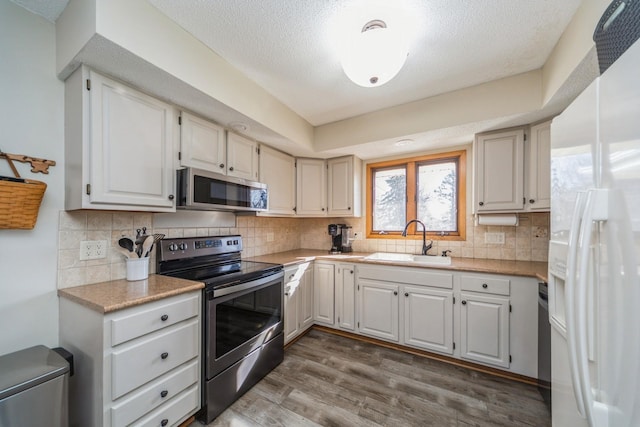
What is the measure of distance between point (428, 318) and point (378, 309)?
1.53 ft

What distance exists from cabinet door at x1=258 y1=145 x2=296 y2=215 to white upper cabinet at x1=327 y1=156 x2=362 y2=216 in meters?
0.48

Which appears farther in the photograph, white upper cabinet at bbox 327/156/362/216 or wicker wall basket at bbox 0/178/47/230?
white upper cabinet at bbox 327/156/362/216

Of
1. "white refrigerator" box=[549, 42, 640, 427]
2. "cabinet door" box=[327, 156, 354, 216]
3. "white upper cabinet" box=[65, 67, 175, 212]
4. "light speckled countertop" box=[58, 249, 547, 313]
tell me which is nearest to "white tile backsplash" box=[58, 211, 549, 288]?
"light speckled countertop" box=[58, 249, 547, 313]

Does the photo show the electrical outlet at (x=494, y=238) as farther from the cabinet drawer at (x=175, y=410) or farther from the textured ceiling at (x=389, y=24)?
the cabinet drawer at (x=175, y=410)

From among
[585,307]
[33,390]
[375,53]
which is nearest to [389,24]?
[375,53]

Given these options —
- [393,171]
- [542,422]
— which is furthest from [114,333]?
[393,171]

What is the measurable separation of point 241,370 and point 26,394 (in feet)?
3.48

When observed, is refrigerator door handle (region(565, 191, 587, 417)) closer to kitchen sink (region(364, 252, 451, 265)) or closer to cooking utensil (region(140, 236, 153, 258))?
kitchen sink (region(364, 252, 451, 265))

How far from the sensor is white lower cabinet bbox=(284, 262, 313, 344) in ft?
7.80

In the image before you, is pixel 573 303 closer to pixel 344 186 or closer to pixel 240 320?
pixel 240 320

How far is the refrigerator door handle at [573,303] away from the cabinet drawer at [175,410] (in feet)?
5.93

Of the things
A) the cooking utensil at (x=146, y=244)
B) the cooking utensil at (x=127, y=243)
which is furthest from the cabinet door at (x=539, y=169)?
the cooking utensil at (x=127, y=243)

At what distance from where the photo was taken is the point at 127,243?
1.59 metres

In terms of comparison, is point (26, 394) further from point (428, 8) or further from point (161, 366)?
point (428, 8)
